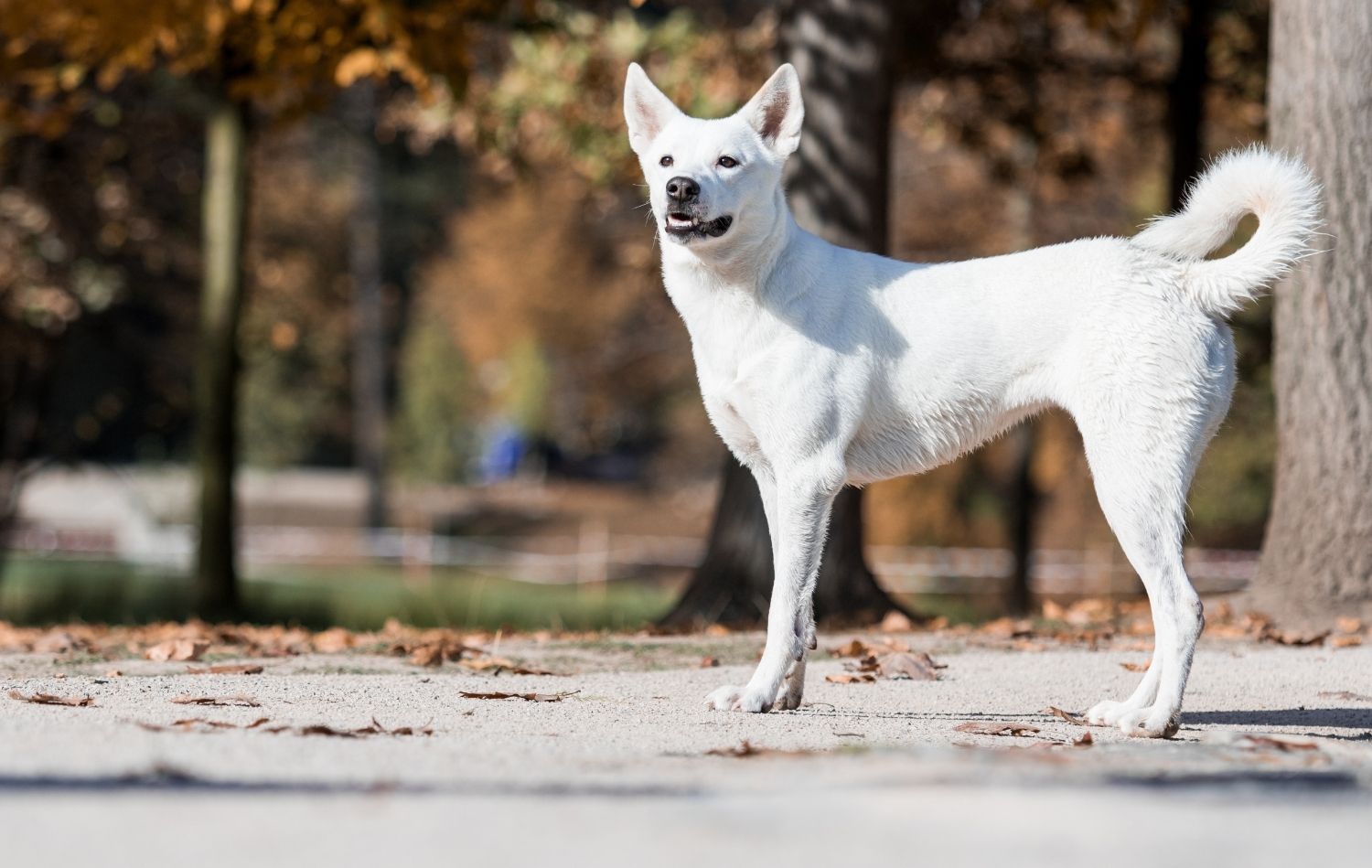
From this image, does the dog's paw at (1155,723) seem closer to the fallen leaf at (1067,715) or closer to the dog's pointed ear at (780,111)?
the fallen leaf at (1067,715)

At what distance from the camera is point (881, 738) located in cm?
497

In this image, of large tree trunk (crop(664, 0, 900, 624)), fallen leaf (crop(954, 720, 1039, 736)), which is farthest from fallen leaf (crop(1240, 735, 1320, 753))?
large tree trunk (crop(664, 0, 900, 624))

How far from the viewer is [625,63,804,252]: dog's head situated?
5.43 m

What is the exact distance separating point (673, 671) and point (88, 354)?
33.3 m

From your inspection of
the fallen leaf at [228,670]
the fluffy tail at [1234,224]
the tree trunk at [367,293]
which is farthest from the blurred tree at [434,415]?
the fluffy tail at [1234,224]

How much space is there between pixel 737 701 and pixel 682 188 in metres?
1.70

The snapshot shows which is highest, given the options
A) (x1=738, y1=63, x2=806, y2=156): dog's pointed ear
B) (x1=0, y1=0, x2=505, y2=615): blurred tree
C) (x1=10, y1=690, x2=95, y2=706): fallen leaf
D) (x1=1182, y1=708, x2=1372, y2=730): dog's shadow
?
(x1=0, y1=0, x2=505, y2=615): blurred tree

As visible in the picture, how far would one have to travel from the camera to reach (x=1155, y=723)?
5215 mm

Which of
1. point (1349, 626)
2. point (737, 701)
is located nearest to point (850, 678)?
point (737, 701)

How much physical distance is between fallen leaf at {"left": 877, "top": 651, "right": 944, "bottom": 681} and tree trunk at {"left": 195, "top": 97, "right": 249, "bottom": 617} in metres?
7.40

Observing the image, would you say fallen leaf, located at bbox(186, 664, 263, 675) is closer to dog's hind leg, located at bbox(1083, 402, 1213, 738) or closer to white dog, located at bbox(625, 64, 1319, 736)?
white dog, located at bbox(625, 64, 1319, 736)

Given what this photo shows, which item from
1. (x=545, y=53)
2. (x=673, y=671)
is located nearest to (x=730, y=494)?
(x=673, y=671)

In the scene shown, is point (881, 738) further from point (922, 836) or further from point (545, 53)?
point (545, 53)

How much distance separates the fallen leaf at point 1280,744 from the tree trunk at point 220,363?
958 centimetres
